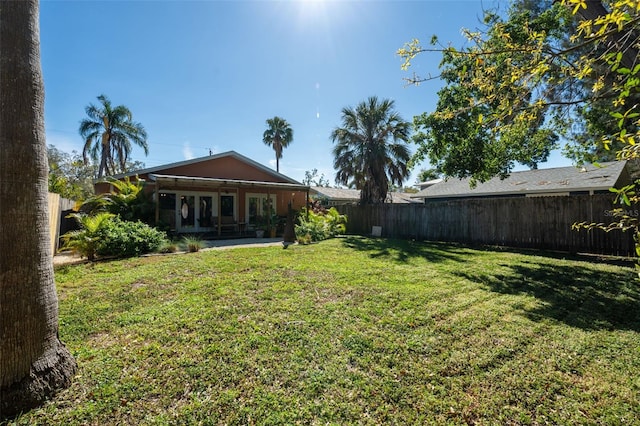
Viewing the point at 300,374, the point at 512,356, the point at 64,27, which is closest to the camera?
the point at 300,374

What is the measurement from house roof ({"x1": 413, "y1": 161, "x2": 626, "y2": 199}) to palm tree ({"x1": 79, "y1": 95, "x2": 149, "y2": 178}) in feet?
85.9

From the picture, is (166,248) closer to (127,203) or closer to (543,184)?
(127,203)

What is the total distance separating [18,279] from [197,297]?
2.50 meters

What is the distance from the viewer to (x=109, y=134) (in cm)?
2359

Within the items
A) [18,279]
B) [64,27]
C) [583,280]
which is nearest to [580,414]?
[18,279]

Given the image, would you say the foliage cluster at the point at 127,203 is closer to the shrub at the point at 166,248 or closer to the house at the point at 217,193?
the house at the point at 217,193

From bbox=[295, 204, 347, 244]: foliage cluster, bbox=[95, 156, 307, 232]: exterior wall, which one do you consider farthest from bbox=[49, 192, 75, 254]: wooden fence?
bbox=[295, 204, 347, 244]: foliage cluster

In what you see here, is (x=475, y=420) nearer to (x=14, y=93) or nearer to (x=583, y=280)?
(x=14, y=93)

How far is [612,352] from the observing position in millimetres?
3131

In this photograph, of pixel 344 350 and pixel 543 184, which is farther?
pixel 543 184

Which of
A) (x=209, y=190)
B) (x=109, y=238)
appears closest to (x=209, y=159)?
(x=209, y=190)

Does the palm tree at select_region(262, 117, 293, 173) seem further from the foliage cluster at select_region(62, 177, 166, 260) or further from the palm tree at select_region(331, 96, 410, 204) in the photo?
the foliage cluster at select_region(62, 177, 166, 260)

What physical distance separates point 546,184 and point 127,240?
21.2m

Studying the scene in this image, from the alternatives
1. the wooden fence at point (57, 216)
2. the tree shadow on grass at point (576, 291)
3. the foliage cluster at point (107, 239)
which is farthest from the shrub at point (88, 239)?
the tree shadow on grass at point (576, 291)
